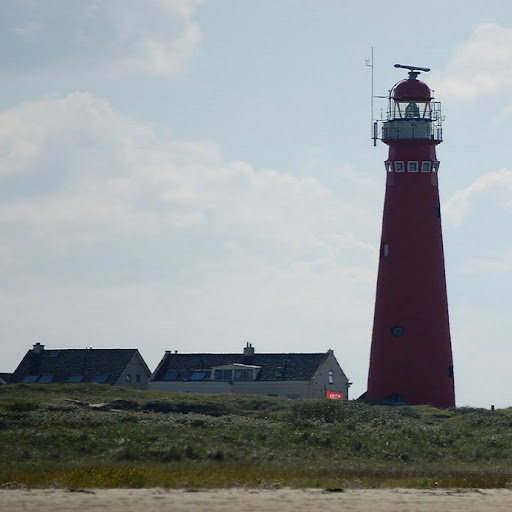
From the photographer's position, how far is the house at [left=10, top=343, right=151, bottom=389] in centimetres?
9231

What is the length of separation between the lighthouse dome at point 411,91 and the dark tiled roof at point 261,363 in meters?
24.5

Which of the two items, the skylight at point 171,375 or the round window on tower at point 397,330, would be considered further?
the skylight at point 171,375

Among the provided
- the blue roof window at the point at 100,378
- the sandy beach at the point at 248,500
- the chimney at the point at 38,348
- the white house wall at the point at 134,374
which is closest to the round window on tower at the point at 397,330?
the sandy beach at the point at 248,500

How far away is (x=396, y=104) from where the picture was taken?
6906cm

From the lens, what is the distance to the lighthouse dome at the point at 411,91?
69.1 m

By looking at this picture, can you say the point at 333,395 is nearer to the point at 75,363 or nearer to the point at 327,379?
the point at 327,379

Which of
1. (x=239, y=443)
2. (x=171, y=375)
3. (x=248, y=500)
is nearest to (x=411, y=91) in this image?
(x=239, y=443)

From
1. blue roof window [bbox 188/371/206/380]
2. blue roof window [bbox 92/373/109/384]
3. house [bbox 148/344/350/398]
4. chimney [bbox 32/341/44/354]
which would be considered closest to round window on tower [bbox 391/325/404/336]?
house [bbox 148/344/350/398]

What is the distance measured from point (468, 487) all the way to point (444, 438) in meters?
15.2

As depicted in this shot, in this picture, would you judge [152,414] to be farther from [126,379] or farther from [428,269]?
[126,379]

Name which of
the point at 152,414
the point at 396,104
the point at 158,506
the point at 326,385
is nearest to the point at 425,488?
the point at 158,506

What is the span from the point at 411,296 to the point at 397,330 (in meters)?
1.71

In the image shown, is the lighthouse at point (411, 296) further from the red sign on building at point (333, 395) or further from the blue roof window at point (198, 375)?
the blue roof window at point (198, 375)

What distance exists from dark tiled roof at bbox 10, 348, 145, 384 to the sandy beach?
55327 millimetres
